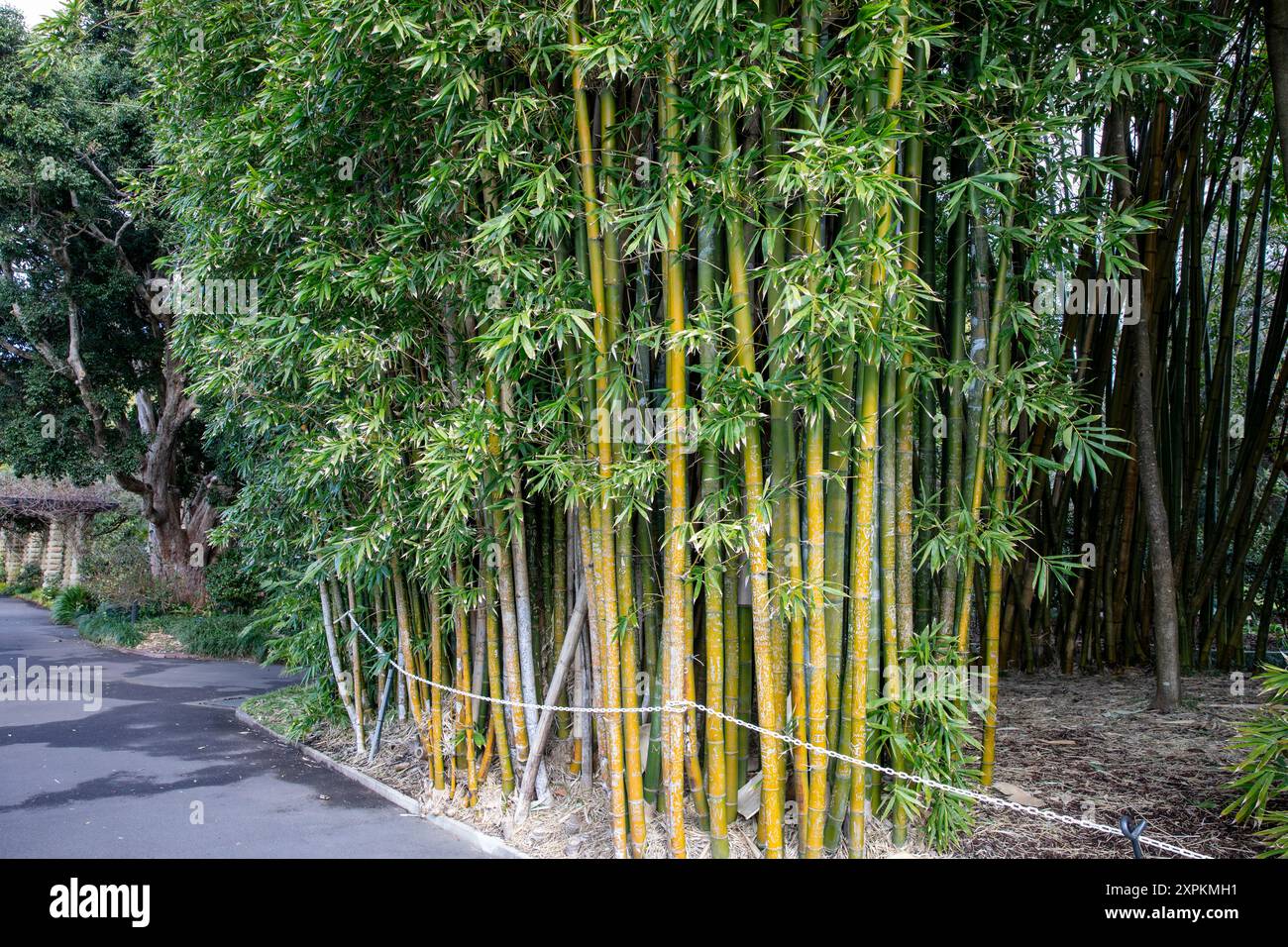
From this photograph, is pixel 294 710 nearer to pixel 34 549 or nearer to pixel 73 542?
pixel 73 542

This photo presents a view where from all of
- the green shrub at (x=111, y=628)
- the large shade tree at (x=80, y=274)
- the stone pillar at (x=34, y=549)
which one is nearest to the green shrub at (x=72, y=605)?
the green shrub at (x=111, y=628)

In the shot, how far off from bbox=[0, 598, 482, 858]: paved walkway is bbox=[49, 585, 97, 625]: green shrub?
5.95 metres

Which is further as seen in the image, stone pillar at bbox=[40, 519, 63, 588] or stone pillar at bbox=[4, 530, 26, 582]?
stone pillar at bbox=[4, 530, 26, 582]

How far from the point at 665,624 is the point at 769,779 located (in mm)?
576

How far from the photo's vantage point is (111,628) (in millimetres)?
9656

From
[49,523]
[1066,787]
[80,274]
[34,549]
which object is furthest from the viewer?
[34,549]

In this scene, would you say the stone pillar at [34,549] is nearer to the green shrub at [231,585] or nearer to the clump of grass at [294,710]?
the green shrub at [231,585]

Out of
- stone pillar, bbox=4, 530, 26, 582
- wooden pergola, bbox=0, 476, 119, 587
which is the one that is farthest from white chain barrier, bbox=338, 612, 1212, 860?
stone pillar, bbox=4, 530, 26, 582

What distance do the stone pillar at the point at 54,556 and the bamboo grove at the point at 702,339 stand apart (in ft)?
49.4

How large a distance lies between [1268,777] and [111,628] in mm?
10954

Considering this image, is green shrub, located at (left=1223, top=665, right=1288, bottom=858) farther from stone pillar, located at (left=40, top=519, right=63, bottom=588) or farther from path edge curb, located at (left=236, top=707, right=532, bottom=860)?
stone pillar, located at (left=40, top=519, right=63, bottom=588)

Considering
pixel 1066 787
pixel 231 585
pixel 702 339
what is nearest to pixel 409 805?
pixel 702 339

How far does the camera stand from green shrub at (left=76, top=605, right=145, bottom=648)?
9.35 metres

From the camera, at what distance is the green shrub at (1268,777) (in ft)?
7.98
